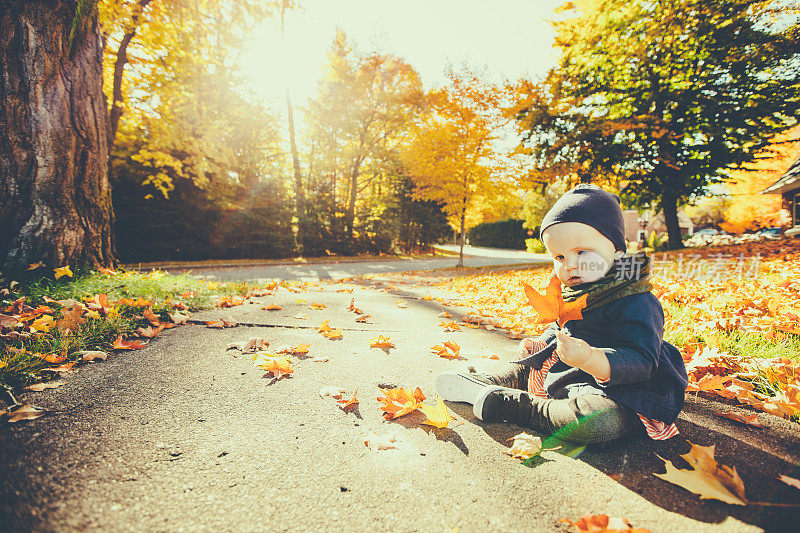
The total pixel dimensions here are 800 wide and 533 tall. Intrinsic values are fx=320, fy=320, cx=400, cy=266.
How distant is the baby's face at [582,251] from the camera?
147 centimetres

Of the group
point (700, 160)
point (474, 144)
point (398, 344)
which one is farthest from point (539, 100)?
point (398, 344)

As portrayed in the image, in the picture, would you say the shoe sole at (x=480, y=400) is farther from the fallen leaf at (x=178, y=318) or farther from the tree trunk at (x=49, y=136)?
the tree trunk at (x=49, y=136)

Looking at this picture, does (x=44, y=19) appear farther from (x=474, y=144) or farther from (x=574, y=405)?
(x=474, y=144)

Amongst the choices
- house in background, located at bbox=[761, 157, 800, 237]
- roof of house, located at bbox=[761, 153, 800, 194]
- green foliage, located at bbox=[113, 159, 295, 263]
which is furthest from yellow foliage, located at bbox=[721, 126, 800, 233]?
green foliage, located at bbox=[113, 159, 295, 263]

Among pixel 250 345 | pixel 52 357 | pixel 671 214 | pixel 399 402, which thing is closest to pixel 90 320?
pixel 52 357

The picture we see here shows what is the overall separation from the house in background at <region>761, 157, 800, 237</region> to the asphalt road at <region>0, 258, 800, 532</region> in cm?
1818

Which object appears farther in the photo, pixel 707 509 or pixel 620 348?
pixel 620 348

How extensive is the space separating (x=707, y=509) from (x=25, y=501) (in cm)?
214

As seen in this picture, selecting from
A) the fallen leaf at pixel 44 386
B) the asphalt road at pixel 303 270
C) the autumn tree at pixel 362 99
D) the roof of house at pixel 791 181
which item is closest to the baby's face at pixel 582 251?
the fallen leaf at pixel 44 386

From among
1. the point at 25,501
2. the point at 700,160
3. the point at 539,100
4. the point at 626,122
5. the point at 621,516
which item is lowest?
the point at 621,516

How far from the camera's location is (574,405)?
1.43 m

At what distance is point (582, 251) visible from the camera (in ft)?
4.93

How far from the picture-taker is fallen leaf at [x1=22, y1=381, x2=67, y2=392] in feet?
5.45

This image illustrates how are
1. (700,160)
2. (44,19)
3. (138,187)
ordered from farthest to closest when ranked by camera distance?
(138,187)
(700,160)
(44,19)
